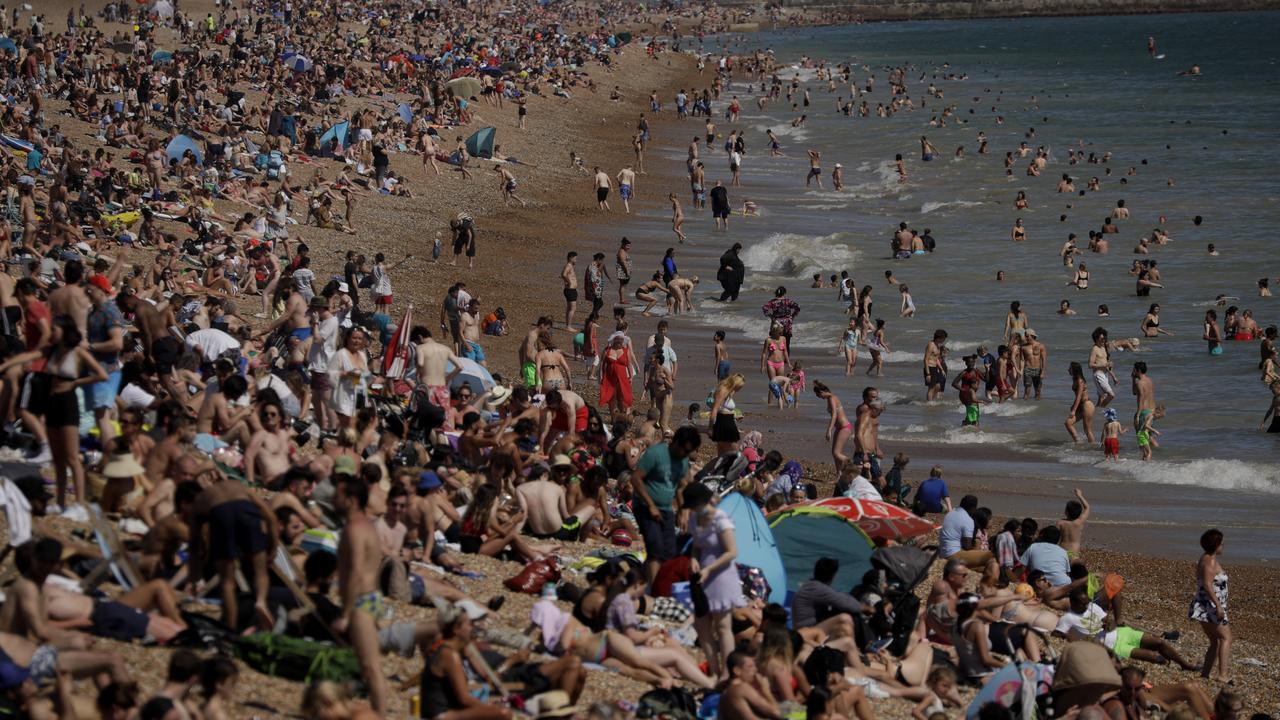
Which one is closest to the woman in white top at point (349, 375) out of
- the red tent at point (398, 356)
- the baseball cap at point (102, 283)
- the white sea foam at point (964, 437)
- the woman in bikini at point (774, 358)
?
the red tent at point (398, 356)

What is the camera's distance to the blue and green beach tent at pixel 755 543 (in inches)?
417

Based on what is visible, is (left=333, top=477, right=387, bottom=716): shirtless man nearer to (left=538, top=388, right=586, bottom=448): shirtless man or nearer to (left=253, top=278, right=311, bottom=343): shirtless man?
(left=538, top=388, right=586, bottom=448): shirtless man

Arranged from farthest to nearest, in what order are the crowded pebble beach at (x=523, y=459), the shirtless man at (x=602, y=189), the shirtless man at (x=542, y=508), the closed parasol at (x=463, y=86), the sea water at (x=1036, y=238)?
1. the closed parasol at (x=463, y=86)
2. the shirtless man at (x=602, y=189)
3. the sea water at (x=1036, y=238)
4. the shirtless man at (x=542, y=508)
5. the crowded pebble beach at (x=523, y=459)

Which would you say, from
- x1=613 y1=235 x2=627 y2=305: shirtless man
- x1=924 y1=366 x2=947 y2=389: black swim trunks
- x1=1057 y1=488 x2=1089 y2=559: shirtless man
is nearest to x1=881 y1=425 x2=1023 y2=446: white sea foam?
x1=924 y1=366 x2=947 y2=389: black swim trunks

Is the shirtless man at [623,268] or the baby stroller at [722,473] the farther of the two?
the shirtless man at [623,268]

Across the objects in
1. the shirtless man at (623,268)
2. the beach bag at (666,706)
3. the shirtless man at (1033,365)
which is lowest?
the beach bag at (666,706)

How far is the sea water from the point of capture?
61.2ft

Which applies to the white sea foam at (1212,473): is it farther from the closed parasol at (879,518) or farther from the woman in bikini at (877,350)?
the closed parasol at (879,518)

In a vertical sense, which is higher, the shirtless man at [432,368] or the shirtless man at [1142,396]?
the shirtless man at [432,368]

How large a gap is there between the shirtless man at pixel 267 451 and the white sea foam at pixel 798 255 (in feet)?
59.7

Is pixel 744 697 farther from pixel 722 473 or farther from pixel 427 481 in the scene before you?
pixel 722 473

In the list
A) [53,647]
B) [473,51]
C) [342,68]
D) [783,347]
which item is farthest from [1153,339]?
[473,51]

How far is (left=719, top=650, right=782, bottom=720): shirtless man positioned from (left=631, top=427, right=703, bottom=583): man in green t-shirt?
2133 mm

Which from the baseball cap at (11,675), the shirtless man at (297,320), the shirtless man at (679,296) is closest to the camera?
the baseball cap at (11,675)
